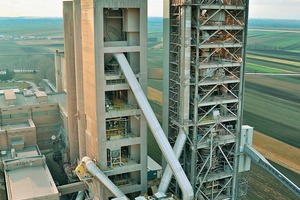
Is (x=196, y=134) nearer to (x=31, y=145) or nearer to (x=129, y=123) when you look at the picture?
(x=129, y=123)

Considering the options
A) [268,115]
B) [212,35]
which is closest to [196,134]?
[212,35]

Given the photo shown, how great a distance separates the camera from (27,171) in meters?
35.4

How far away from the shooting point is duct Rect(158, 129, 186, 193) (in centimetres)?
2798

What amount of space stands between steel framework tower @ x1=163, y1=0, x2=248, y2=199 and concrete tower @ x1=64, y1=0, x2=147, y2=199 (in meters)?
2.57

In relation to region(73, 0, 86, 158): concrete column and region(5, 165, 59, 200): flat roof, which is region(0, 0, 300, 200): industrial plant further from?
region(73, 0, 86, 158): concrete column

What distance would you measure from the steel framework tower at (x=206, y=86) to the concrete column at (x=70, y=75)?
1384 cm

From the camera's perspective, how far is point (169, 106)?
3056cm

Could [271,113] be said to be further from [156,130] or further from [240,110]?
[156,130]

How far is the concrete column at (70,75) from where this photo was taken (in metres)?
40.0

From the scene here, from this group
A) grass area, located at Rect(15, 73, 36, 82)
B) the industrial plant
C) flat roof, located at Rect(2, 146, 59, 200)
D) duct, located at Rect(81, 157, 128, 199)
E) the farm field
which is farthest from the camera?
grass area, located at Rect(15, 73, 36, 82)

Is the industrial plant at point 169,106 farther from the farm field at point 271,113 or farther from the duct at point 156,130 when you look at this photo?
the farm field at point 271,113

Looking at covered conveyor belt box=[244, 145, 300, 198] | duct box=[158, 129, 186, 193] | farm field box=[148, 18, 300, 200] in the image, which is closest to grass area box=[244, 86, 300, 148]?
farm field box=[148, 18, 300, 200]

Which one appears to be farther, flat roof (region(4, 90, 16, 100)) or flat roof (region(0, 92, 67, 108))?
flat roof (region(0, 92, 67, 108))

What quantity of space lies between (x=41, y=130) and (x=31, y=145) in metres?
5.18
